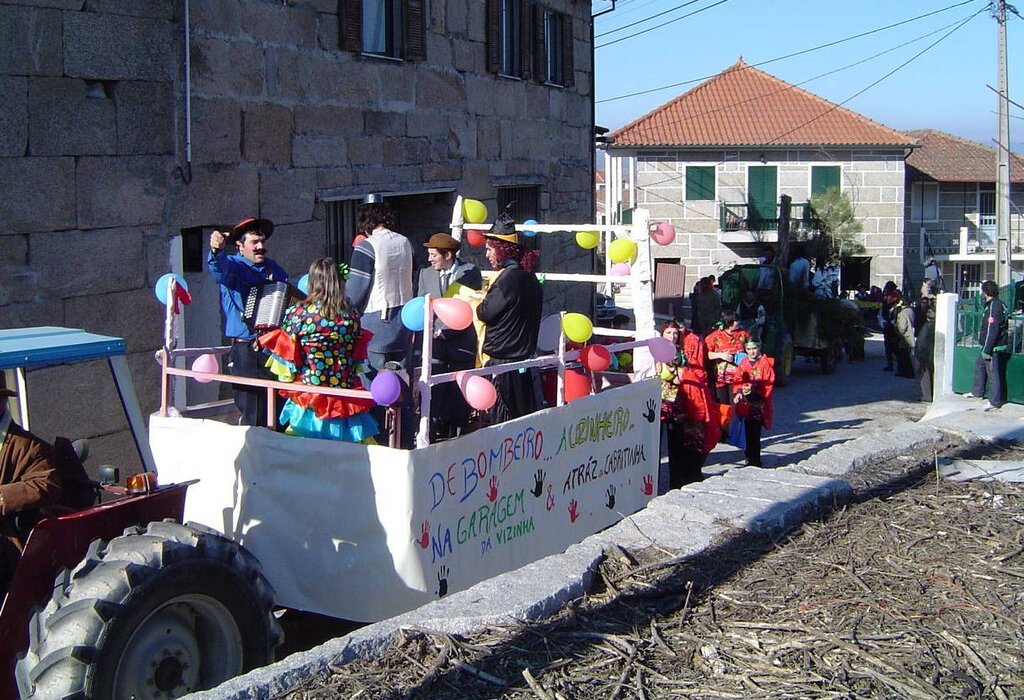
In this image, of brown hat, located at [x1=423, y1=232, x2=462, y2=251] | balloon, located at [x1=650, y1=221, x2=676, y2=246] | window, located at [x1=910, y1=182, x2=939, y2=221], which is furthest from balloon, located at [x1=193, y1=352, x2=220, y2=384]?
window, located at [x1=910, y1=182, x2=939, y2=221]

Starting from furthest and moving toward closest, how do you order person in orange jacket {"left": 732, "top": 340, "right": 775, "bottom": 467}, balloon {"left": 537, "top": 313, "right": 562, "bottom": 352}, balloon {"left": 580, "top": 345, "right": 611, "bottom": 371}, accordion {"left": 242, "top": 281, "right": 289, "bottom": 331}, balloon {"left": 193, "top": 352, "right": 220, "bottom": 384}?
1. person in orange jacket {"left": 732, "top": 340, "right": 775, "bottom": 467}
2. balloon {"left": 537, "top": 313, "right": 562, "bottom": 352}
3. balloon {"left": 580, "top": 345, "right": 611, "bottom": 371}
4. balloon {"left": 193, "top": 352, "right": 220, "bottom": 384}
5. accordion {"left": 242, "top": 281, "right": 289, "bottom": 331}

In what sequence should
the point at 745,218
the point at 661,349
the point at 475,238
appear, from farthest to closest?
the point at 745,218
the point at 475,238
the point at 661,349

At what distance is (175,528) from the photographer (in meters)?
4.57

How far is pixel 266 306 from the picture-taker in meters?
6.55

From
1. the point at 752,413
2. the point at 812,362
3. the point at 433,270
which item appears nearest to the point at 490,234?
the point at 433,270

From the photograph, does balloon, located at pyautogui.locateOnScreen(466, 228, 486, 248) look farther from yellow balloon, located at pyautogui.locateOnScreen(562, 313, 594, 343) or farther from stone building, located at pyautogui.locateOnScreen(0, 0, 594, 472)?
stone building, located at pyautogui.locateOnScreen(0, 0, 594, 472)

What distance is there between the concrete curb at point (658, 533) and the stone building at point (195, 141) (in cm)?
446

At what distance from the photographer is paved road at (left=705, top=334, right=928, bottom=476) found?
11.9 metres

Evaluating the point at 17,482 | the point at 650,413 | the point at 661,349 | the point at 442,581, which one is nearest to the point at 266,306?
the point at 442,581

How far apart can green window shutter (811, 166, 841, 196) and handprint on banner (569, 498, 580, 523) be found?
32.1m

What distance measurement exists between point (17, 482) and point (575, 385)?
3803 mm

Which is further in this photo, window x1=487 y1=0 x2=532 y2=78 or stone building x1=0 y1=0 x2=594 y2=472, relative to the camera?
window x1=487 y1=0 x2=532 y2=78

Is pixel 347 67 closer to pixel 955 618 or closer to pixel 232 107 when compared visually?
pixel 232 107

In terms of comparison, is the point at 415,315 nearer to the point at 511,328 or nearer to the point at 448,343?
the point at 511,328
